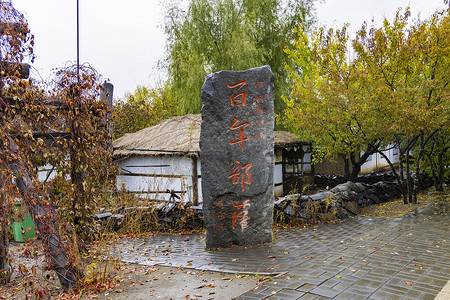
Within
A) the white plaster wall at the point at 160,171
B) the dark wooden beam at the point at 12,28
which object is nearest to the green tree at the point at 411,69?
the white plaster wall at the point at 160,171

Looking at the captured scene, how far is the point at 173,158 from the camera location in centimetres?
1234

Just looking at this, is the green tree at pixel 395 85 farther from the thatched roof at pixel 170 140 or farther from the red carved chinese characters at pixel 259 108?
the thatched roof at pixel 170 140

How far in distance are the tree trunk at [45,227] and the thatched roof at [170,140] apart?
23.2ft

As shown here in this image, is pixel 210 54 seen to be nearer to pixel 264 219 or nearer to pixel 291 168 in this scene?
pixel 291 168

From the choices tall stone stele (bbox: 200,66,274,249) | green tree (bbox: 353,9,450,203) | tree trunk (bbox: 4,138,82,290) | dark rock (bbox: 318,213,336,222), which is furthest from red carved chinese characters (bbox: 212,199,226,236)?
green tree (bbox: 353,9,450,203)

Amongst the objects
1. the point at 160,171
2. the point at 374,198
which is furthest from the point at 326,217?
the point at 160,171

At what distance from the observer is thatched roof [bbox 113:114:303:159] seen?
39.2ft

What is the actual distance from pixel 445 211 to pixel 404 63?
3523 millimetres

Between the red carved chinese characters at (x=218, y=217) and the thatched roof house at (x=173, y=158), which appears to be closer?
the red carved chinese characters at (x=218, y=217)

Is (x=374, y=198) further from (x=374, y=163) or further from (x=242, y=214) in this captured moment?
(x=374, y=163)

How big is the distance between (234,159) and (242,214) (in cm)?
92

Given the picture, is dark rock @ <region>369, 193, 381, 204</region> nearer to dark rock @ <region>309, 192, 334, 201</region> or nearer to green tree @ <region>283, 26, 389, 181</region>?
green tree @ <region>283, 26, 389, 181</region>

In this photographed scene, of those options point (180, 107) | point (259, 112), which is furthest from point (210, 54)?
point (259, 112)

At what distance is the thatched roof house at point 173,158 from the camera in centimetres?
1177
